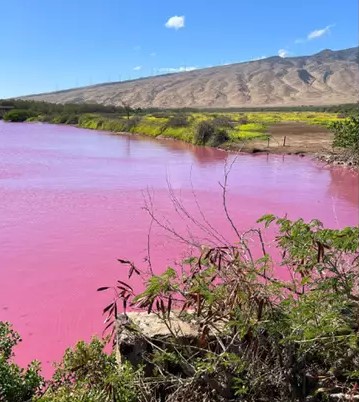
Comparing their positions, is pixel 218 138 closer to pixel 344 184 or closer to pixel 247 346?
pixel 344 184

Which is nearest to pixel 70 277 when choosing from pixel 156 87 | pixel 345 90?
pixel 345 90

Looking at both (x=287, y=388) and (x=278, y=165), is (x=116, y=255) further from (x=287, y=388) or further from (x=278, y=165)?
(x=278, y=165)

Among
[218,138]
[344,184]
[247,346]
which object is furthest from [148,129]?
[247,346]

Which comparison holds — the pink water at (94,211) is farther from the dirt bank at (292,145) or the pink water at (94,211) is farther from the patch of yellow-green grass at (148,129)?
the patch of yellow-green grass at (148,129)

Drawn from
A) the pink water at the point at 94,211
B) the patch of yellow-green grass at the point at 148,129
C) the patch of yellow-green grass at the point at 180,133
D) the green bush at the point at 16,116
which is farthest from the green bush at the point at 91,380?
the green bush at the point at 16,116

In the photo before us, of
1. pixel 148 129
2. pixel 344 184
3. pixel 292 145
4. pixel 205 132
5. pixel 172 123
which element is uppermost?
pixel 172 123

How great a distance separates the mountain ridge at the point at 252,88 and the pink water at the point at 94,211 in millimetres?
76141

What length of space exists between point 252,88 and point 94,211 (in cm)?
9996

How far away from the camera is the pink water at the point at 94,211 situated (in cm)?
499

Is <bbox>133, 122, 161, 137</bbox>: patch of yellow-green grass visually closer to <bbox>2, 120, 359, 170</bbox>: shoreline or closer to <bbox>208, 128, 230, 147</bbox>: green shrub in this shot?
<bbox>2, 120, 359, 170</bbox>: shoreline

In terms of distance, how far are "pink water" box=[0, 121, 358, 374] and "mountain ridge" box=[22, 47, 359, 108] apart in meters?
76.1

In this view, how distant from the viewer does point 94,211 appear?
31.4 feet

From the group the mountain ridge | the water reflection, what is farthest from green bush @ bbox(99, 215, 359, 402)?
the mountain ridge

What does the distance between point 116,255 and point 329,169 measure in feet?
38.7
